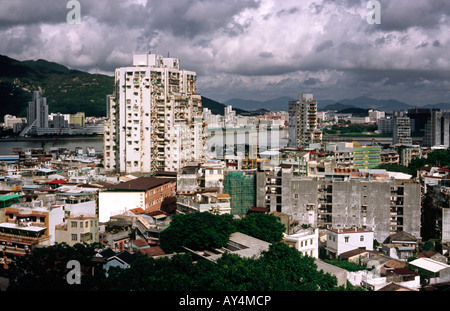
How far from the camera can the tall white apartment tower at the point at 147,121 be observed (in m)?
15.7

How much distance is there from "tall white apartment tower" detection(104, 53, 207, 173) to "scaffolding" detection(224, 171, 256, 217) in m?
4.92

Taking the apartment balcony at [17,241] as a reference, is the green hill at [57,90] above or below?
above

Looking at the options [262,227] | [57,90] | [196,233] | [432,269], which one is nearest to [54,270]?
[196,233]

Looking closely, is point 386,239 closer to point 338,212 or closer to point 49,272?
point 338,212

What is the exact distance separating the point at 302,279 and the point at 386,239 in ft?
14.6

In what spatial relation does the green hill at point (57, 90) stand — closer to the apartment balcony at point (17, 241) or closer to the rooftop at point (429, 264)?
the apartment balcony at point (17, 241)

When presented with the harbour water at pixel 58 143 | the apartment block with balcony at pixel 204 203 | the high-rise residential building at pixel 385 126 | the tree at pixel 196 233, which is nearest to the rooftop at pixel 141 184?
the apartment block with balcony at pixel 204 203

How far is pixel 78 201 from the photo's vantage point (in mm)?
10078

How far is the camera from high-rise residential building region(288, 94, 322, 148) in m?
25.7

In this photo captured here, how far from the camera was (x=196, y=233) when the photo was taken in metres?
8.13

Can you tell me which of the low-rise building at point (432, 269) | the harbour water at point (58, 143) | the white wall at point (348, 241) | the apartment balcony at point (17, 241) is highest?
the harbour water at point (58, 143)

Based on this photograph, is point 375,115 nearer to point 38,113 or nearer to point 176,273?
point 38,113

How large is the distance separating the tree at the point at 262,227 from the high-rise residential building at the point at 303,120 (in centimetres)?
1655

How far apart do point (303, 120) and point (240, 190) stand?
15183mm
